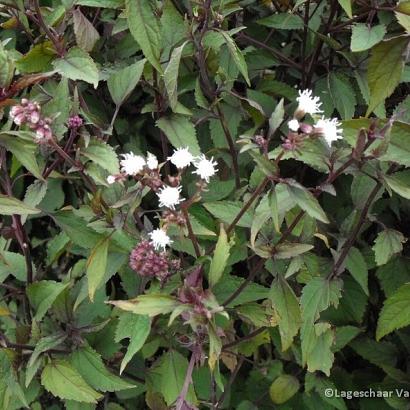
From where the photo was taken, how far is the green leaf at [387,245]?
51.1 inches

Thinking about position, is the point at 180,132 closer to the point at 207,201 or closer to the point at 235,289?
the point at 207,201

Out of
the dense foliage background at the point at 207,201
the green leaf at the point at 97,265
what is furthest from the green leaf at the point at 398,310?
the green leaf at the point at 97,265

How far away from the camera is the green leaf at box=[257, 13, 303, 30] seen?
57.3 inches

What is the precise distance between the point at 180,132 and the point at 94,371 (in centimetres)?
55

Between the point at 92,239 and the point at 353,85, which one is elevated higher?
the point at 353,85

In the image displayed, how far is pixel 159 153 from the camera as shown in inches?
66.8

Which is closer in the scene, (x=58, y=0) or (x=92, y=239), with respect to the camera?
(x=92, y=239)

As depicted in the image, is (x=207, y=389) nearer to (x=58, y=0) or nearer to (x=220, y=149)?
(x=220, y=149)

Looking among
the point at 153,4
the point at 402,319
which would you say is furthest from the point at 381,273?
the point at 153,4

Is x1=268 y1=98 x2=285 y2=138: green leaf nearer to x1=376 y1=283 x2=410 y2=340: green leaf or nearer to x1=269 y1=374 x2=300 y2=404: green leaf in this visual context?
x1=376 y1=283 x2=410 y2=340: green leaf

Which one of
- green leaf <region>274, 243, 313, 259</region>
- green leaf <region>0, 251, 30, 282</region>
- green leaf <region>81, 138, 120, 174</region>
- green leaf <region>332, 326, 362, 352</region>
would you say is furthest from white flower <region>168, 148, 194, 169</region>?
green leaf <region>332, 326, 362, 352</region>

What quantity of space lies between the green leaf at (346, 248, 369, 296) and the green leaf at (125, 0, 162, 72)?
0.61 m

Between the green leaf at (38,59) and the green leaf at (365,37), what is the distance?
0.61 metres

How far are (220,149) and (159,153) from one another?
11.4 inches
